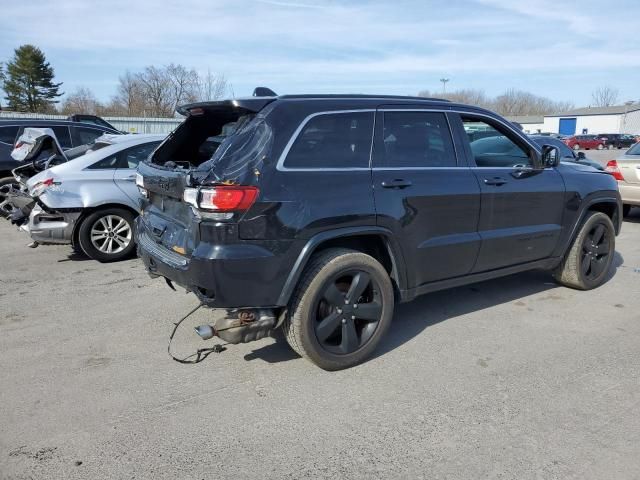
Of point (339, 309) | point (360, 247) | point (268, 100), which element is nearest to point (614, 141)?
point (360, 247)

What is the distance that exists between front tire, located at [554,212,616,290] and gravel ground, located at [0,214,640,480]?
0.44 metres

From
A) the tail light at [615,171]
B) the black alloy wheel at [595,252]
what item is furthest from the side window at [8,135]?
the tail light at [615,171]

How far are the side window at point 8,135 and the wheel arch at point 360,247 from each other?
345 inches

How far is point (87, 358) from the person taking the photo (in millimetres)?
4078

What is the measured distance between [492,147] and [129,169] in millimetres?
4593

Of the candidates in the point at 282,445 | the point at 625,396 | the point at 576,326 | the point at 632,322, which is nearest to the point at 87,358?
the point at 282,445

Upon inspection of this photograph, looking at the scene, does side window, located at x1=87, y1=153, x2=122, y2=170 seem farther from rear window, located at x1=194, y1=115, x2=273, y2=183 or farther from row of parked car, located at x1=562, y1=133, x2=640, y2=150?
row of parked car, located at x1=562, y1=133, x2=640, y2=150

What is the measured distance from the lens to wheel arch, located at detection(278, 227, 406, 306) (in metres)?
3.55

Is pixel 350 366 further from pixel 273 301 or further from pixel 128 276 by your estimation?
pixel 128 276

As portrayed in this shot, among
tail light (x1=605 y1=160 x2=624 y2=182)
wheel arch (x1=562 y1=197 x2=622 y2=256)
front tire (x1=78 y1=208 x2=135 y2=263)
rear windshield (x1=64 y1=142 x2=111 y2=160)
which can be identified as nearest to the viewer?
wheel arch (x1=562 y1=197 x2=622 y2=256)

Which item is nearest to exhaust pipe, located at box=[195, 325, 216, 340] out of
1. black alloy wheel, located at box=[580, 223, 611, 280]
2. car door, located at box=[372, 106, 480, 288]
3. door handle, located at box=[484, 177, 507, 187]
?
car door, located at box=[372, 106, 480, 288]

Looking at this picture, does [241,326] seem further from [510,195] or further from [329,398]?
[510,195]

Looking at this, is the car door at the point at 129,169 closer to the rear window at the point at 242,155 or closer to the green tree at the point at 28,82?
the rear window at the point at 242,155

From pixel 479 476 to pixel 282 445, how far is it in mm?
1055
